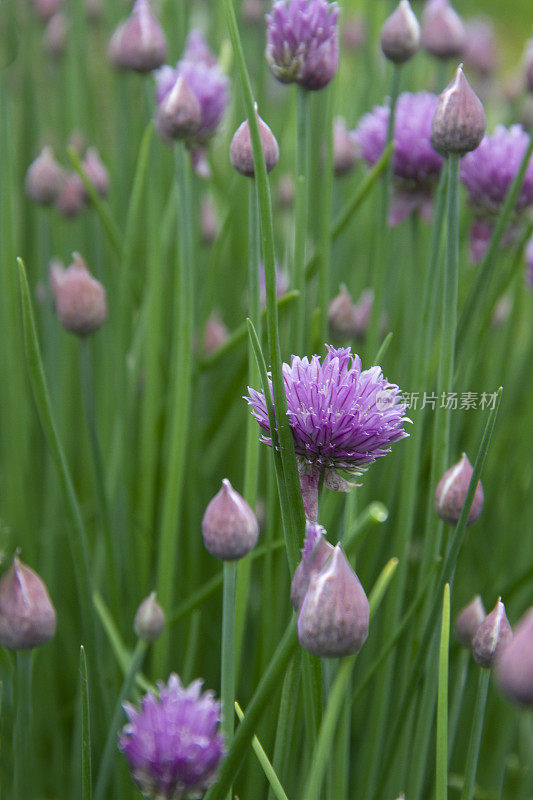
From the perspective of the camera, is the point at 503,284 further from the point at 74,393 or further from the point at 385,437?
the point at 74,393

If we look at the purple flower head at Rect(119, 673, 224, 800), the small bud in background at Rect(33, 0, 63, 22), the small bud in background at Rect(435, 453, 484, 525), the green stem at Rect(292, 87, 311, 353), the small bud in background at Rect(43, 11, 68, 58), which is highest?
the small bud in background at Rect(33, 0, 63, 22)

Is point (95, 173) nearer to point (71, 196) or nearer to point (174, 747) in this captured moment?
point (71, 196)

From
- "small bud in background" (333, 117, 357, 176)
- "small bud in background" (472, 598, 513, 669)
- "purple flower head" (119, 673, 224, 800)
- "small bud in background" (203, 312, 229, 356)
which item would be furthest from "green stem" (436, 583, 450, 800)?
"small bud in background" (333, 117, 357, 176)

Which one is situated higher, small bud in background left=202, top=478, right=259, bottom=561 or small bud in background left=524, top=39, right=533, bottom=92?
small bud in background left=524, top=39, right=533, bottom=92

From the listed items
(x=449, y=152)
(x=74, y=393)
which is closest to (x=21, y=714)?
(x=449, y=152)

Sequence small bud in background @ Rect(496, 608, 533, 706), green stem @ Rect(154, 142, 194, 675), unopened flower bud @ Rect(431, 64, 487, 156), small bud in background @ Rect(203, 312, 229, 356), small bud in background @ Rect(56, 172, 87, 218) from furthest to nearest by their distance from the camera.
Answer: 1. small bud in background @ Rect(56, 172, 87, 218)
2. small bud in background @ Rect(203, 312, 229, 356)
3. green stem @ Rect(154, 142, 194, 675)
4. unopened flower bud @ Rect(431, 64, 487, 156)
5. small bud in background @ Rect(496, 608, 533, 706)

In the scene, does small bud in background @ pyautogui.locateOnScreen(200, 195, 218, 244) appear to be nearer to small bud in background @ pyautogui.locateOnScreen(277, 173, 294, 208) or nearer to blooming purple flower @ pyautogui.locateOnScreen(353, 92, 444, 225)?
small bud in background @ pyautogui.locateOnScreen(277, 173, 294, 208)
